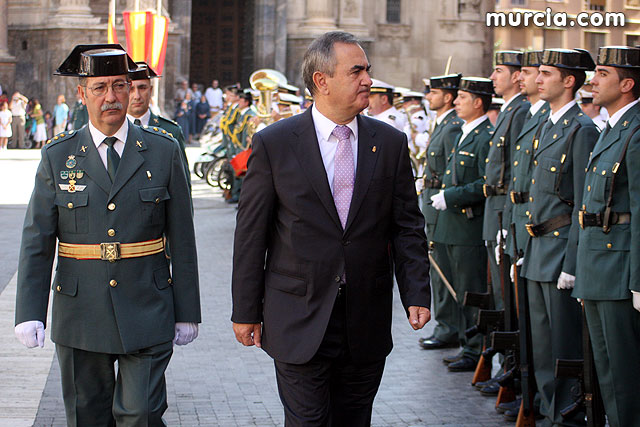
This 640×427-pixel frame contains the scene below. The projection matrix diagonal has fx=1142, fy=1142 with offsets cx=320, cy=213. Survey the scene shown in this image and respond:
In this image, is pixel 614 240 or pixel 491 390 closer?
pixel 614 240

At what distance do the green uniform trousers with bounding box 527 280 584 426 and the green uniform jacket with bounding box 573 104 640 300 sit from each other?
59cm

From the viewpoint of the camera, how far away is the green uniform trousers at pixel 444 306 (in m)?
8.85

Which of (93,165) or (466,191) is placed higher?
(93,165)

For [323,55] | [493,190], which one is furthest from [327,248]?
[493,190]

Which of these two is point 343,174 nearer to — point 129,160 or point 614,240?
point 129,160

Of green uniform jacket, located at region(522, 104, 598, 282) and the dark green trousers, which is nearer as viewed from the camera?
the dark green trousers

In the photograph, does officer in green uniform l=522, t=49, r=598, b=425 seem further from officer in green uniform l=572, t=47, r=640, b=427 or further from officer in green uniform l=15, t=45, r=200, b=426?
officer in green uniform l=15, t=45, r=200, b=426

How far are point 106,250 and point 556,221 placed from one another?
9.16 ft

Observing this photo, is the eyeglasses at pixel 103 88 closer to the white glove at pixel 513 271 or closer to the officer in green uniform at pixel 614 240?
the officer in green uniform at pixel 614 240

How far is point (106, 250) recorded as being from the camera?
485 centimetres

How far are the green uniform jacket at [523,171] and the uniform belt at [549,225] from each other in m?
0.12

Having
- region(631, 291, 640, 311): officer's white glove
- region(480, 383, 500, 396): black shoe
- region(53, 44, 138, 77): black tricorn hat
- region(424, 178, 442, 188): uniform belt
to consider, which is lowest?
region(480, 383, 500, 396): black shoe

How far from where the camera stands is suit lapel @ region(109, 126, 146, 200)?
4910 millimetres

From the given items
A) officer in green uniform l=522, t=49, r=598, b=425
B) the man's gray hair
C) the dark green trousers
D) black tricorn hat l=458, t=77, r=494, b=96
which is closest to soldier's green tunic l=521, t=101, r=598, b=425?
officer in green uniform l=522, t=49, r=598, b=425
